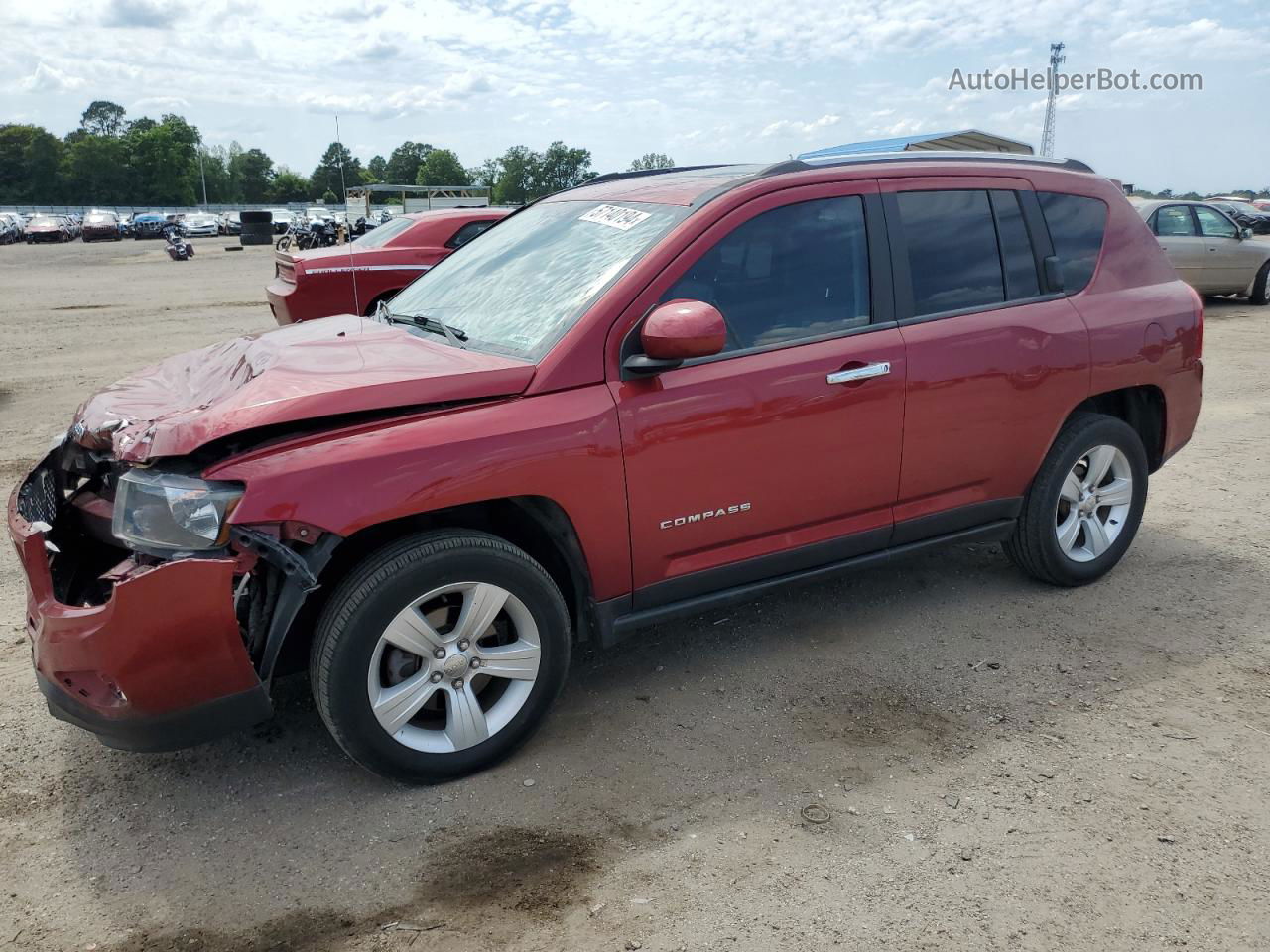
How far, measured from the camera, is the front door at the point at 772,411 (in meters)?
3.27

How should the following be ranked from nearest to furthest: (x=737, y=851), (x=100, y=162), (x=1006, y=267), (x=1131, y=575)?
(x=737, y=851) < (x=1006, y=267) < (x=1131, y=575) < (x=100, y=162)

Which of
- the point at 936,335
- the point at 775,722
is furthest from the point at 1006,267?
the point at 775,722

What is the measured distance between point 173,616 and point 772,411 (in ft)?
6.63

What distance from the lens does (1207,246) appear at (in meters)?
14.7

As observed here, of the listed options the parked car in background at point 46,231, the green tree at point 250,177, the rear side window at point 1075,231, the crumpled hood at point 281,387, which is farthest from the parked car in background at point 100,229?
the green tree at point 250,177

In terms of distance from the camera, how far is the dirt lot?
252cm

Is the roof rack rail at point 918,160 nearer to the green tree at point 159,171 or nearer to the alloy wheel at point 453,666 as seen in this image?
the alloy wheel at point 453,666

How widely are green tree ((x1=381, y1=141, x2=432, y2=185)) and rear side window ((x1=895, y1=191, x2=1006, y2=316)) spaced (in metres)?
150

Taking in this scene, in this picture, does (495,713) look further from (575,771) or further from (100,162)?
(100,162)

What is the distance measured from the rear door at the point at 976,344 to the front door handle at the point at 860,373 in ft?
0.47

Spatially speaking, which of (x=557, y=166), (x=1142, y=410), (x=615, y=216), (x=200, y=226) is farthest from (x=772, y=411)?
(x=557, y=166)

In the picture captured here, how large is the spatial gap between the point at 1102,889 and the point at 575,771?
1584mm

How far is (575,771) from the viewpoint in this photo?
319 cm

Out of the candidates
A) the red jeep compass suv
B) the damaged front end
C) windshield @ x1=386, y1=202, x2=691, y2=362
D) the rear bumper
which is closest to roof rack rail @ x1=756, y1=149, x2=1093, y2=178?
the red jeep compass suv
